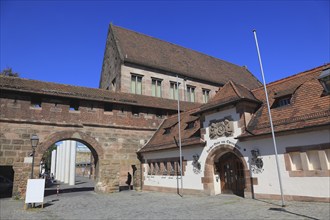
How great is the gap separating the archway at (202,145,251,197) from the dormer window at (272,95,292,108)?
317cm

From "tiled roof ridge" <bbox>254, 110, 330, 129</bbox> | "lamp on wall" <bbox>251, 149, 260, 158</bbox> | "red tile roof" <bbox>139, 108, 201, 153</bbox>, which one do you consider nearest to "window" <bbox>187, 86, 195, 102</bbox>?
"red tile roof" <bbox>139, 108, 201, 153</bbox>

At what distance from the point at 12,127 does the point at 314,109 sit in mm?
17328

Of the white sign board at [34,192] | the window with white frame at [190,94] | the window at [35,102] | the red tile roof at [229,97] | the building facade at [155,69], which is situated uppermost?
the building facade at [155,69]

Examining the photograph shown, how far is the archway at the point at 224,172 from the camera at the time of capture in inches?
560

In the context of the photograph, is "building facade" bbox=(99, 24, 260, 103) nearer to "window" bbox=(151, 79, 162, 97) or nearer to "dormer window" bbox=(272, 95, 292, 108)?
"window" bbox=(151, 79, 162, 97)

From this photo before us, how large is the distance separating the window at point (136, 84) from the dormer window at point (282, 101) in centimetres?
1557

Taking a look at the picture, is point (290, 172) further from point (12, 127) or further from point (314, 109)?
point (12, 127)

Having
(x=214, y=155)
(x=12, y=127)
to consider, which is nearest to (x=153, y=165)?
(x=214, y=155)

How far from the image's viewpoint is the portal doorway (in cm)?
1422

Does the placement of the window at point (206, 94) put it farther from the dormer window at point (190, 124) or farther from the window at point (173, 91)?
the dormer window at point (190, 124)

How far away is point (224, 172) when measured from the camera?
604 inches

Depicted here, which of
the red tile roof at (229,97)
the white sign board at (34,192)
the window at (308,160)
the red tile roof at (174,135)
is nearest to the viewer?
the window at (308,160)

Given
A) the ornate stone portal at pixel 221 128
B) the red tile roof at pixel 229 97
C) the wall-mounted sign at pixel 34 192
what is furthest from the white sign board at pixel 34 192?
the red tile roof at pixel 229 97

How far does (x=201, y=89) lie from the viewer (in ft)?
99.2
